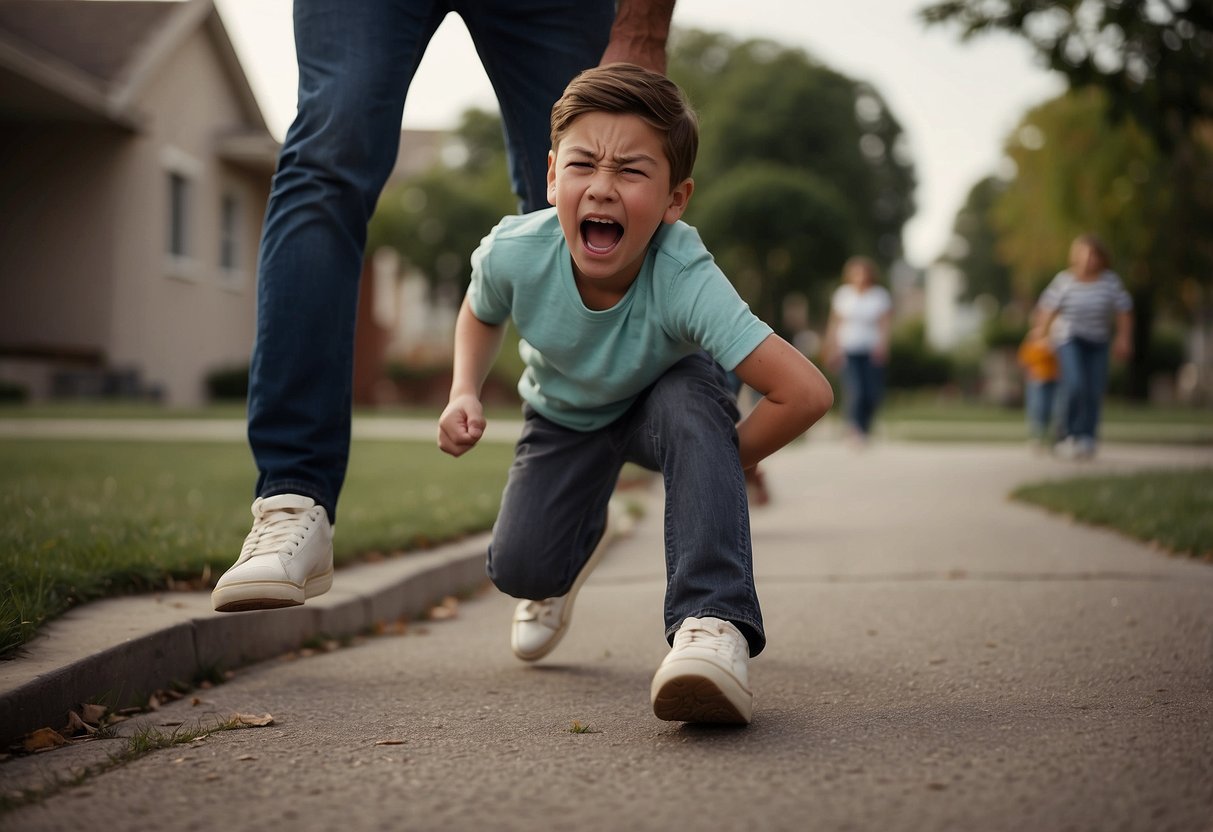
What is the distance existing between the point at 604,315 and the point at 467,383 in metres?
0.33

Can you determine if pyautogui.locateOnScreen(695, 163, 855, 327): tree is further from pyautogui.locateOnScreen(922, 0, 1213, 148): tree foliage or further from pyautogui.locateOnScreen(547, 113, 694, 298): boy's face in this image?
pyautogui.locateOnScreen(547, 113, 694, 298): boy's face

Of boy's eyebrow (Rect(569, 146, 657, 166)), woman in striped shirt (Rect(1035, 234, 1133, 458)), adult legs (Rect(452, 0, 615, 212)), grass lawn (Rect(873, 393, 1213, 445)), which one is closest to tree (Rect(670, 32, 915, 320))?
grass lawn (Rect(873, 393, 1213, 445))

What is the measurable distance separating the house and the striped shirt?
13.2 m

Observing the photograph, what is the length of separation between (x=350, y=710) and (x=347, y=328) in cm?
86

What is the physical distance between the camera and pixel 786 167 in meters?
43.4

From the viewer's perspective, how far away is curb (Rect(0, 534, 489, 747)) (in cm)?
242

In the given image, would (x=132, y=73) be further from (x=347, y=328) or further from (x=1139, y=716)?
(x=1139, y=716)

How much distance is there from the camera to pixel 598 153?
8.29ft

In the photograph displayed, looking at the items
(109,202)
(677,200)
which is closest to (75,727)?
(677,200)

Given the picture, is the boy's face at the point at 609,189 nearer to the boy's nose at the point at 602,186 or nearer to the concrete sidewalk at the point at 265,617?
the boy's nose at the point at 602,186

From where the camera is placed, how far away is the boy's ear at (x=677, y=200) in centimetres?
263

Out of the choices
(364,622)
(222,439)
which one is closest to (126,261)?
(222,439)

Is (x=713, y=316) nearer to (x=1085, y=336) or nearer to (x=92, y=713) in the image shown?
(x=92, y=713)

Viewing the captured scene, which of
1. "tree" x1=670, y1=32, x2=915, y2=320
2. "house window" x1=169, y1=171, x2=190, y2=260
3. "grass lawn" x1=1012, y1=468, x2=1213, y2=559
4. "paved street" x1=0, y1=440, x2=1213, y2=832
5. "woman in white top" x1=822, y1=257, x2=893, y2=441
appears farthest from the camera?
"tree" x1=670, y1=32, x2=915, y2=320
